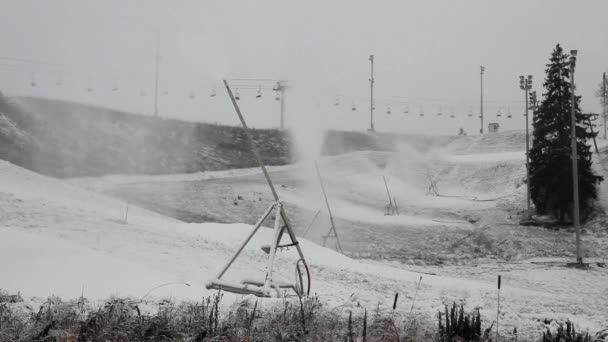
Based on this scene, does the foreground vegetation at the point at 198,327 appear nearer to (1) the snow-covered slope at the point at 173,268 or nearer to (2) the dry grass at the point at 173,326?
(2) the dry grass at the point at 173,326

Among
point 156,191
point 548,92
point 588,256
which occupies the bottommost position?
point 588,256

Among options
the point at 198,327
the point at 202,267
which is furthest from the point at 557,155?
the point at 198,327

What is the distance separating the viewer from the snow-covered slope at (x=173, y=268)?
10180mm

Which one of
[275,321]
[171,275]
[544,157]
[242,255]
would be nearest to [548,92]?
[544,157]

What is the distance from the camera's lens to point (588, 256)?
2847 centimetres

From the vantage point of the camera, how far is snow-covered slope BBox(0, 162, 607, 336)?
33.4ft

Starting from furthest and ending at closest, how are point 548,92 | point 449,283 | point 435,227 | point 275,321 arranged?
point 548,92, point 435,227, point 449,283, point 275,321

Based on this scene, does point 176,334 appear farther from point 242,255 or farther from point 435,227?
point 435,227

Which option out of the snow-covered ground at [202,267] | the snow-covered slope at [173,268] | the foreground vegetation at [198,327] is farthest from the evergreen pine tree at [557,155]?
the foreground vegetation at [198,327]

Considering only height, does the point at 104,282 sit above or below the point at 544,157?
below

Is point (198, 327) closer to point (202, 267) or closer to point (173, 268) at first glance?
point (173, 268)

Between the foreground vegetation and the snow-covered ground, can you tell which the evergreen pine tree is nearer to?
the snow-covered ground

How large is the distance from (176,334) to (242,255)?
12232mm

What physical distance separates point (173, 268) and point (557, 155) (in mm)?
32013
